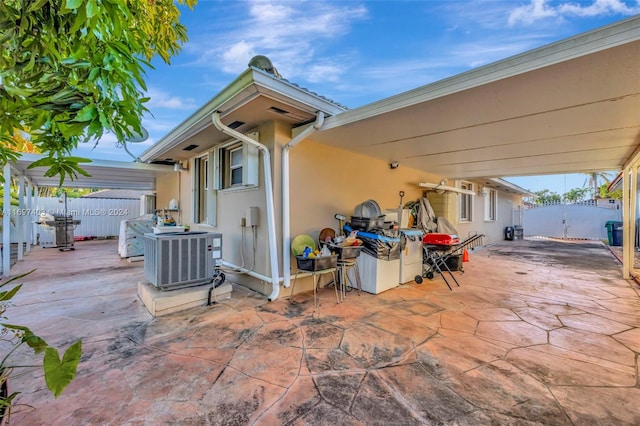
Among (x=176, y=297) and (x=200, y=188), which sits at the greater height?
(x=200, y=188)

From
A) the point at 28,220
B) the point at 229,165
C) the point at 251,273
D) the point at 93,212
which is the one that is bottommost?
the point at 251,273

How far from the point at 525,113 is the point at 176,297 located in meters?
Answer: 4.97

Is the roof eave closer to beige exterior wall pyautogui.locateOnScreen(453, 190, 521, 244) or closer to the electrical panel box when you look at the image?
the electrical panel box

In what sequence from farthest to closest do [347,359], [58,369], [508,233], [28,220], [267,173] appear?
[508,233], [28,220], [267,173], [347,359], [58,369]

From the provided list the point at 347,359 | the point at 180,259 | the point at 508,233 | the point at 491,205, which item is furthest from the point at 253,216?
the point at 508,233

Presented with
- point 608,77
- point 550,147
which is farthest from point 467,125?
point 550,147

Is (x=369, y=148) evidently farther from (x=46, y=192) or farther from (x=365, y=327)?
(x=46, y=192)

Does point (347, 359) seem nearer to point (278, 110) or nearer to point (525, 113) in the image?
point (278, 110)

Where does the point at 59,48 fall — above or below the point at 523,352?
above

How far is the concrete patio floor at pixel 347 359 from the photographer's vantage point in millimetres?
1915


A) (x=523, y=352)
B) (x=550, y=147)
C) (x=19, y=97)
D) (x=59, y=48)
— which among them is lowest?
(x=523, y=352)

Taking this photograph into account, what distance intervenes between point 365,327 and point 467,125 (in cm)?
297

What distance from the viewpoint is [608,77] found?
2.42 m

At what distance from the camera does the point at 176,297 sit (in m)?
3.78
